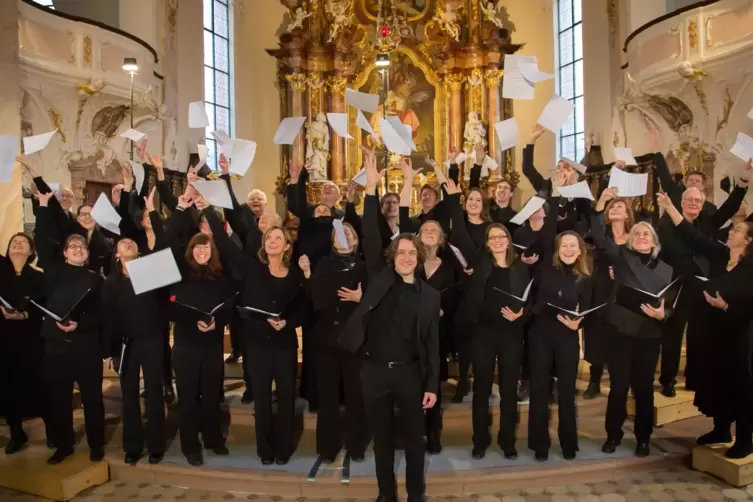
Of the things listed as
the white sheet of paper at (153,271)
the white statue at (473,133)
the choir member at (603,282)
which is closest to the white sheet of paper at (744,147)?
the choir member at (603,282)

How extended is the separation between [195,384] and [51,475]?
109 centimetres

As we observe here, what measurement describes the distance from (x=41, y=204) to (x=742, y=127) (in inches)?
346

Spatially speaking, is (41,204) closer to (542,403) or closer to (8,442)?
(8,442)

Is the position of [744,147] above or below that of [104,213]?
above

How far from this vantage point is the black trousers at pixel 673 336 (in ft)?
17.5

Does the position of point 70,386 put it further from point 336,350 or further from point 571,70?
point 571,70

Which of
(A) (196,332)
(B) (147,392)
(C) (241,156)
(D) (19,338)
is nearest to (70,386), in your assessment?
(B) (147,392)

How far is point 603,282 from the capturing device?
4852 millimetres

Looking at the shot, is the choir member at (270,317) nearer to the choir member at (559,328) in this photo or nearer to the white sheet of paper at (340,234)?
the white sheet of paper at (340,234)

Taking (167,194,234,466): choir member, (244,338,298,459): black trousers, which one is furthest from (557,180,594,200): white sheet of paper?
(167,194,234,466): choir member

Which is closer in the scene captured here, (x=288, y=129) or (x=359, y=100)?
(x=359, y=100)

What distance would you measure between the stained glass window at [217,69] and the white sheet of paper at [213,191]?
10.9 metres

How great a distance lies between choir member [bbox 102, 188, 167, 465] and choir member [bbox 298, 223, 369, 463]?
1.07 meters

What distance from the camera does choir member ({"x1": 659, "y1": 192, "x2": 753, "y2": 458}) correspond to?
437 cm
